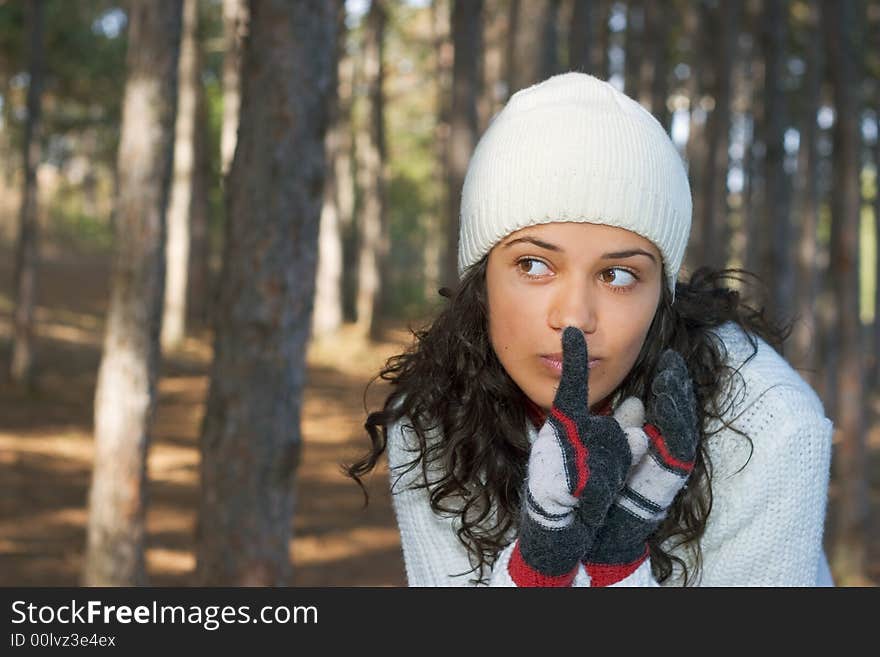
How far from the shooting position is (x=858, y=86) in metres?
8.59

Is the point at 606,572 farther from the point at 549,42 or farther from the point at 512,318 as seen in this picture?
the point at 549,42

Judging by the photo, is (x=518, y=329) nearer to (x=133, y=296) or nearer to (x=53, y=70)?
(x=133, y=296)

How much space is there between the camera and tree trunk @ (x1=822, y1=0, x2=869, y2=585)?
27.5 ft

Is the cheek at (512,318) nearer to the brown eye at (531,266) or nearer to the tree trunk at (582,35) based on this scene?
the brown eye at (531,266)

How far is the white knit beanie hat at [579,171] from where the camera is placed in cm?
209

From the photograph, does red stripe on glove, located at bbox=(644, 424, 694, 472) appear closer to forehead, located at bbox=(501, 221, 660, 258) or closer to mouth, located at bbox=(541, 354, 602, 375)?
mouth, located at bbox=(541, 354, 602, 375)

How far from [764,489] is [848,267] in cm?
695

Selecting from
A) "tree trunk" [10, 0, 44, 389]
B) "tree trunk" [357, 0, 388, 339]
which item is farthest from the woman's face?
"tree trunk" [357, 0, 388, 339]

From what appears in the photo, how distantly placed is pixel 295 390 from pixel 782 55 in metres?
7.26

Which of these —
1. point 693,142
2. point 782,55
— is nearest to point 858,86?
point 782,55

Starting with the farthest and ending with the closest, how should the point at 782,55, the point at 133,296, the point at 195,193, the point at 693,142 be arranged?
1. the point at 195,193
2. the point at 693,142
3. the point at 782,55
4. the point at 133,296

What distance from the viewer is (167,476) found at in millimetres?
11312
